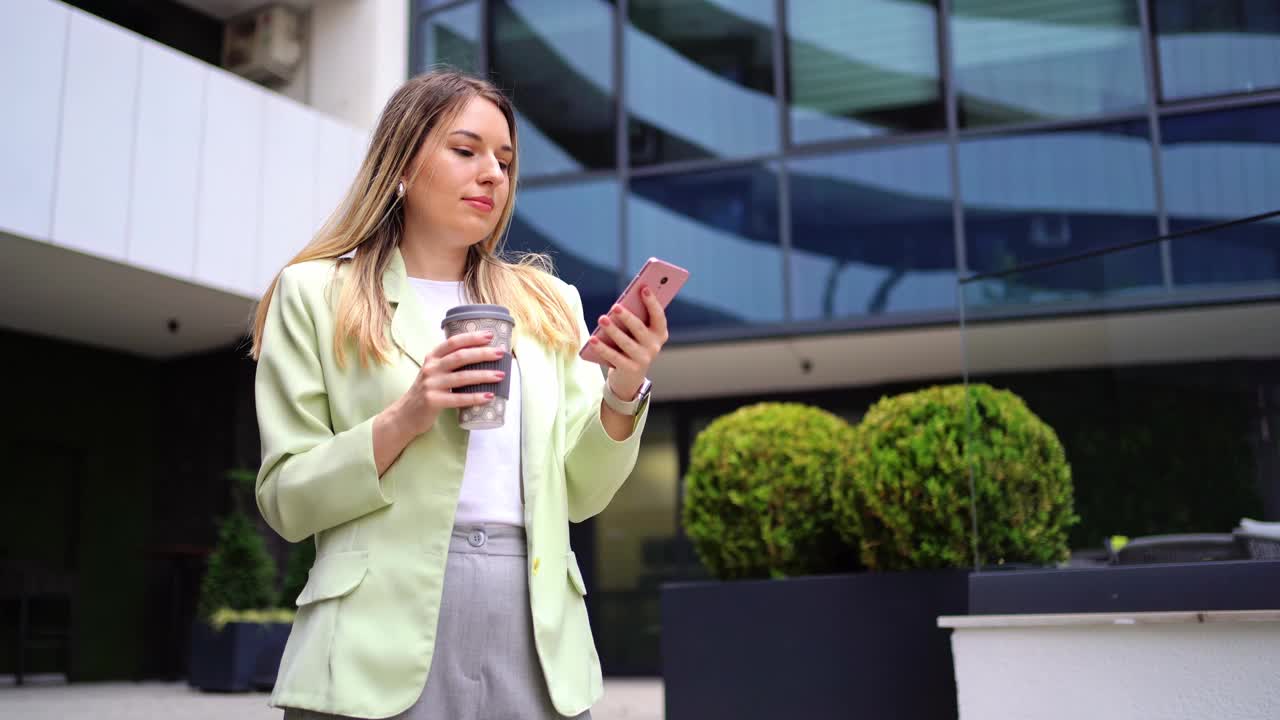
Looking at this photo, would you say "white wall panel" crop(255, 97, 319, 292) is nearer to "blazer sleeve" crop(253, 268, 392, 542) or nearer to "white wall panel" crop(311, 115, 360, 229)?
"white wall panel" crop(311, 115, 360, 229)

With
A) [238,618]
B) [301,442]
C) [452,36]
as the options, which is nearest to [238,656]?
[238,618]

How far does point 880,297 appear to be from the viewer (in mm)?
8820

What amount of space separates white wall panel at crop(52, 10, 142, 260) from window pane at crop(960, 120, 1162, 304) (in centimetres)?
617

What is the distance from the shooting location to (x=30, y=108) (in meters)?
7.43

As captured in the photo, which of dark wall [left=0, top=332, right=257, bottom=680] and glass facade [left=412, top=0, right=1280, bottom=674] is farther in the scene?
dark wall [left=0, top=332, right=257, bottom=680]

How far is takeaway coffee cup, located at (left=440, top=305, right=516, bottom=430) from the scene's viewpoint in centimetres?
132

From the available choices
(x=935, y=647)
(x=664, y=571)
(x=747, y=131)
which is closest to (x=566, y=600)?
(x=935, y=647)

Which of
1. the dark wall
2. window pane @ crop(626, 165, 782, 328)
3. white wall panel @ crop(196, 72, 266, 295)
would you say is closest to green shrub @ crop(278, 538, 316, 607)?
white wall panel @ crop(196, 72, 266, 295)

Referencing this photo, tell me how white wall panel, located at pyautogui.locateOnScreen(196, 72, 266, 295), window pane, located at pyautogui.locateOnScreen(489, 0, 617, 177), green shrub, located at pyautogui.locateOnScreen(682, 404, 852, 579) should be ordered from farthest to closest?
1. window pane, located at pyautogui.locateOnScreen(489, 0, 617, 177)
2. white wall panel, located at pyautogui.locateOnScreen(196, 72, 266, 295)
3. green shrub, located at pyautogui.locateOnScreen(682, 404, 852, 579)

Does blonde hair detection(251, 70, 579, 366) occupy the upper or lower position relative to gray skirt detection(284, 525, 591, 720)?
upper

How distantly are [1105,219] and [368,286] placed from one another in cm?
773

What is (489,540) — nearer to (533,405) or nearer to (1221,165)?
(533,405)

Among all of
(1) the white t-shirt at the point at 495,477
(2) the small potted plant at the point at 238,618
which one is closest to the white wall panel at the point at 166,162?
(2) the small potted plant at the point at 238,618

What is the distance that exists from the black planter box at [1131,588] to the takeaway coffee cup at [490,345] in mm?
2983
